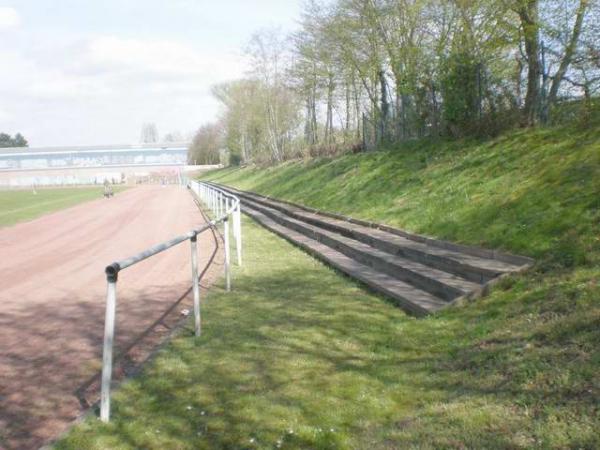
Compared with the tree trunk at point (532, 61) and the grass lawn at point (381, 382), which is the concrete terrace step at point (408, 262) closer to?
the grass lawn at point (381, 382)

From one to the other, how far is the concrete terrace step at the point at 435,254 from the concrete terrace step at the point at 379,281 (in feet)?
1.75

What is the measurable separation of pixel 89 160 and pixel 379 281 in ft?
419

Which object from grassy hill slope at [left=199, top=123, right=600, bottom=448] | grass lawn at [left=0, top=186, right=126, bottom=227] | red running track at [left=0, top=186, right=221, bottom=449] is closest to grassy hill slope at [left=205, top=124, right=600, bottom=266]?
grassy hill slope at [left=199, top=123, right=600, bottom=448]

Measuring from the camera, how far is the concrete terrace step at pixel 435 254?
20.6 ft

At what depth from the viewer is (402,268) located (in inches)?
307

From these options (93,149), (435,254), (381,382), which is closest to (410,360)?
(381,382)

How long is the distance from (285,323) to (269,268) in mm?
3909

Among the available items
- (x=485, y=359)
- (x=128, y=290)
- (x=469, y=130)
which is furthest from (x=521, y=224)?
(x=469, y=130)

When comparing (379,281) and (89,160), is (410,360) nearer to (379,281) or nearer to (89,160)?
(379,281)

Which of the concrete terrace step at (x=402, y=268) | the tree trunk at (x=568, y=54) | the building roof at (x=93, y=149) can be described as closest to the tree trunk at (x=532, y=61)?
the tree trunk at (x=568, y=54)

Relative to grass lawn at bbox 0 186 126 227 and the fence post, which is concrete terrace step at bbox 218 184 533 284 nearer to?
the fence post

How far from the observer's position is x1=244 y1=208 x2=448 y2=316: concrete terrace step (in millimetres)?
6301

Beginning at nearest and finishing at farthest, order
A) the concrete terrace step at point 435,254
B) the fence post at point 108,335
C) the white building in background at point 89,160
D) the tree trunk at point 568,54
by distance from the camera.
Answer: the fence post at point 108,335
the concrete terrace step at point 435,254
the tree trunk at point 568,54
the white building in background at point 89,160

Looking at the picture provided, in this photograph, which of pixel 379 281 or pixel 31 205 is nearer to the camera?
pixel 379 281
